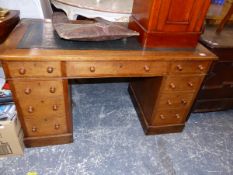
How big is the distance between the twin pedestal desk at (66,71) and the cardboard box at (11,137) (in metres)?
0.05

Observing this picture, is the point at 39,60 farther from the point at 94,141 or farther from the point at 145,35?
the point at 94,141

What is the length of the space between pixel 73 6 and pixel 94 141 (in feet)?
3.83

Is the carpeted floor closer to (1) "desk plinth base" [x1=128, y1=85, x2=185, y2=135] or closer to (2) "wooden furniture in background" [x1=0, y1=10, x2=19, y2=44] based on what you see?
(1) "desk plinth base" [x1=128, y1=85, x2=185, y2=135]

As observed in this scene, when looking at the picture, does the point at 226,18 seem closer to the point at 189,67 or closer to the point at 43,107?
the point at 189,67

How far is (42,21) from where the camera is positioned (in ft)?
4.88

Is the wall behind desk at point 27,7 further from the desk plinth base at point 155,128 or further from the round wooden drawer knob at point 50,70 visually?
the desk plinth base at point 155,128

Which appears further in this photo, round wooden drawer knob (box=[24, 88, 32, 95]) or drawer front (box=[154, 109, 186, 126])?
drawer front (box=[154, 109, 186, 126])

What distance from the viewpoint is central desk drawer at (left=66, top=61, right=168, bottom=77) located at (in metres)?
1.18

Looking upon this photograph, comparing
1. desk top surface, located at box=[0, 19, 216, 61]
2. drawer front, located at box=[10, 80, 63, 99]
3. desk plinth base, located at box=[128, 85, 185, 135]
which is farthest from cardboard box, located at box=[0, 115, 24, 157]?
desk plinth base, located at box=[128, 85, 185, 135]

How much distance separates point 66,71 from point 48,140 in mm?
629

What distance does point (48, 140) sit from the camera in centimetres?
A: 149

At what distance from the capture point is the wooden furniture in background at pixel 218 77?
152 centimetres

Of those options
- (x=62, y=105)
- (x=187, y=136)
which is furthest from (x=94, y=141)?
(x=187, y=136)

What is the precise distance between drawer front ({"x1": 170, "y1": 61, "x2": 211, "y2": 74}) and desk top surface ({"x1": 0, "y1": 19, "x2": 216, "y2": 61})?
0.05 m
